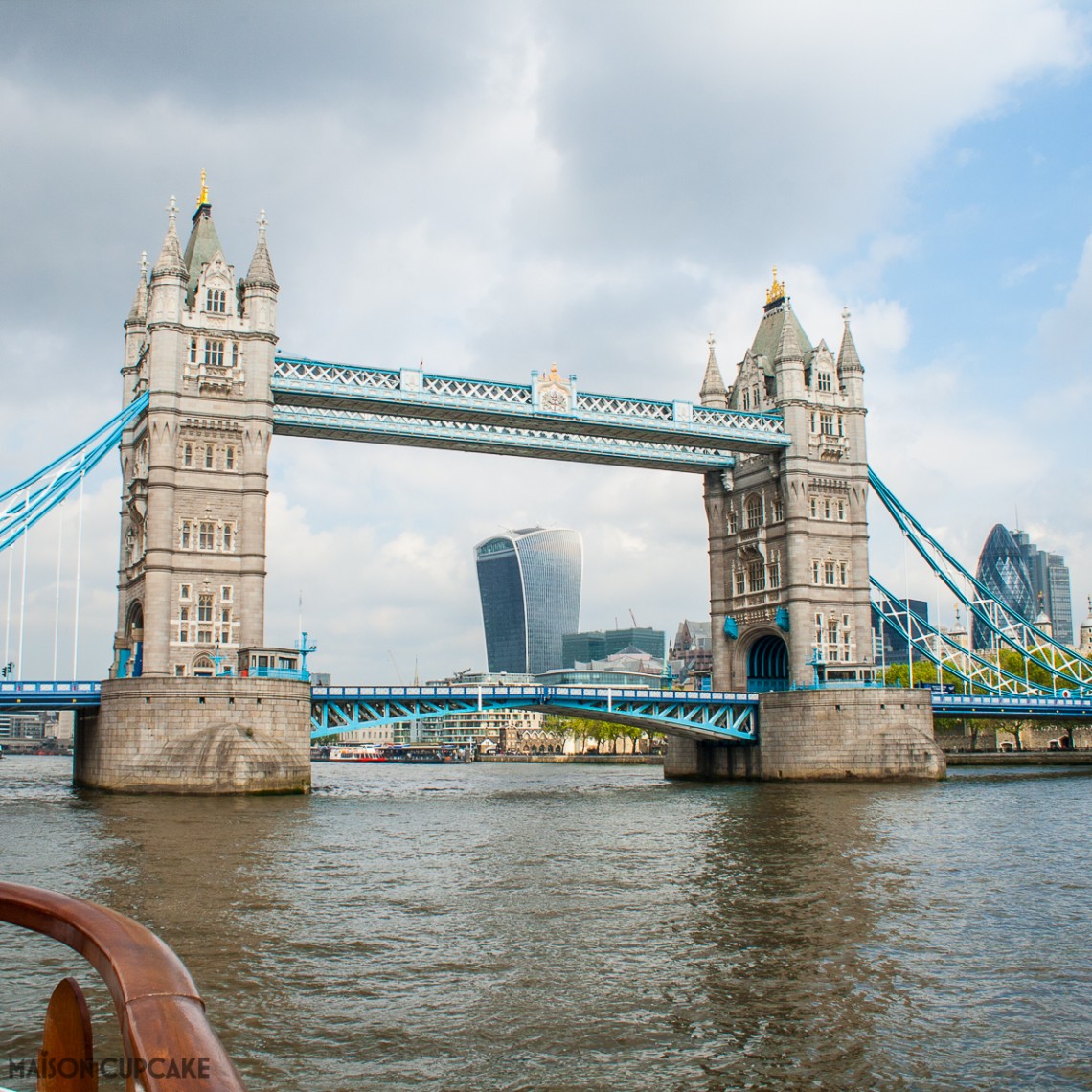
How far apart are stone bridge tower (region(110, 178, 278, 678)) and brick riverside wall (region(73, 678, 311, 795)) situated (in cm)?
366

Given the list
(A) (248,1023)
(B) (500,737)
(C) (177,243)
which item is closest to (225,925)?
(A) (248,1023)

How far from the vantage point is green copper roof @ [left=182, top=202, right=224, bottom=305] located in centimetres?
5706

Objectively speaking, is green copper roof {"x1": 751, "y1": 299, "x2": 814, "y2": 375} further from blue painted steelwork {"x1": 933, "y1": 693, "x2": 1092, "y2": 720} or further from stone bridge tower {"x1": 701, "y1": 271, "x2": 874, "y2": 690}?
blue painted steelwork {"x1": 933, "y1": 693, "x2": 1092, "y2": 720}

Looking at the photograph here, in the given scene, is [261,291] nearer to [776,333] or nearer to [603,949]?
[776,333]

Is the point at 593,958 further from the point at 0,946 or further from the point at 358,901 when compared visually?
the point at 0,946

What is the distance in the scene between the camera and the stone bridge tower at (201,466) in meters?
54.0

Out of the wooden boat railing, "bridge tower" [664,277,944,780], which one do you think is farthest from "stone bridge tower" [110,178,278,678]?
the wooden boat railing

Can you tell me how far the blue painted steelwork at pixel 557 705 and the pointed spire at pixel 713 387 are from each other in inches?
811

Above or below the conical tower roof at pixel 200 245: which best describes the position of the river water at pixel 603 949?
below

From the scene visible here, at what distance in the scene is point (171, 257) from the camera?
55625 millimetres

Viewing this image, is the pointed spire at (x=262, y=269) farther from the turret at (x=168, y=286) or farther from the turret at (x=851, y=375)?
the turret at (x=851, y=375)

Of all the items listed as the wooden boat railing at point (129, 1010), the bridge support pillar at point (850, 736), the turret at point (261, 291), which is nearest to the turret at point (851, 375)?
the bridge support pillar at point (850, 736)

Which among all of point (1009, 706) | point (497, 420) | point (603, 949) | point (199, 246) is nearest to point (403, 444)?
point (497, 420)

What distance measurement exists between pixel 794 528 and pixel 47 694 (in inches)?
1629
